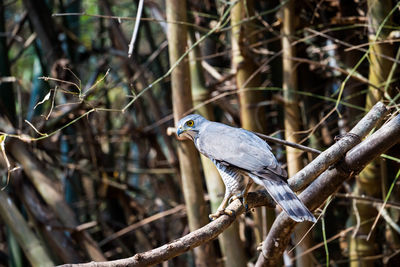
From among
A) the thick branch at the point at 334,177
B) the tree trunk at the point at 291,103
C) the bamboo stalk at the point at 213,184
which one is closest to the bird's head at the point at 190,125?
the bamboo stalk at the point at 213,184

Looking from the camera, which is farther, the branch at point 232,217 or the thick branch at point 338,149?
the thick branch at point 338,149

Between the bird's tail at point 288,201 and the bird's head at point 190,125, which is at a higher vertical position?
the bird's head at point 190,125

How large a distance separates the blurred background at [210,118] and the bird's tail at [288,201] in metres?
0.39

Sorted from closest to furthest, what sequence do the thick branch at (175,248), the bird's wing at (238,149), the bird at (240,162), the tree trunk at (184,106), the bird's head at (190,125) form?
the thick branch at (175,248) → the bird at (240,162) → the bird's wing at (238,149) → the bird's head at (190,125) → the tree trunk at (184,106)

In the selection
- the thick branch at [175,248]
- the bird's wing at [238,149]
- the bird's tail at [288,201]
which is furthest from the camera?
the bird's wing at [238,149]

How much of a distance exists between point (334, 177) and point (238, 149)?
42 centimetres

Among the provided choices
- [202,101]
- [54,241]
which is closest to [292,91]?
[202,101]

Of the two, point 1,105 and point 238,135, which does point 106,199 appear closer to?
point 1,105

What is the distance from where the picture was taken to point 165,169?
4312 mm

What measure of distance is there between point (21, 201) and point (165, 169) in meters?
1.26

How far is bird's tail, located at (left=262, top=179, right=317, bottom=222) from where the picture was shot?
1.72m

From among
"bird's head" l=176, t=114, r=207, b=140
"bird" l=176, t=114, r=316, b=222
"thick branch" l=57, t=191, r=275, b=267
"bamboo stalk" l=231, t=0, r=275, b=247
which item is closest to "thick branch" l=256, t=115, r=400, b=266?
"bird" l=176, t=114, r=316, b=222

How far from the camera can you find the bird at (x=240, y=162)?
1.84 m

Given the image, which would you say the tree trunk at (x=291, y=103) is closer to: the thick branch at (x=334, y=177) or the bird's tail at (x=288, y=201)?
the thick branch at (x=334, y=177)
